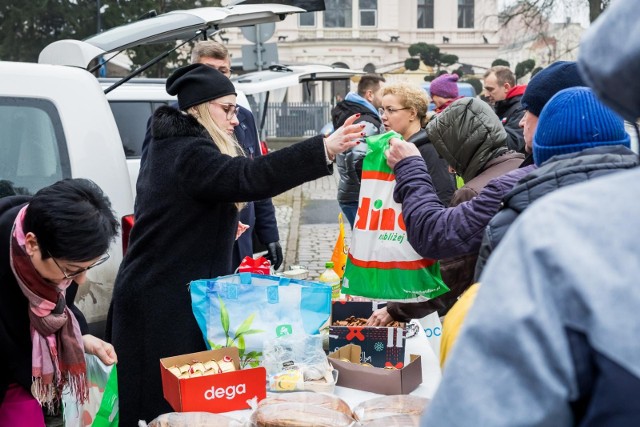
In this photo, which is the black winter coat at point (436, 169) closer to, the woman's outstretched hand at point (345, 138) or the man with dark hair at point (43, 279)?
the woman's outstretched hand at point (345, 138)

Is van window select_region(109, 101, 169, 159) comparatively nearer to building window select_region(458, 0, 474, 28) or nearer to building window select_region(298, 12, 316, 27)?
building window select_region(298, 12, 316, 27)

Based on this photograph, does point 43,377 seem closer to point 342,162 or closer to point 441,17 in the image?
point 342,162

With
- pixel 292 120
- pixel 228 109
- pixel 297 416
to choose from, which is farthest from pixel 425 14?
pixel 297 416

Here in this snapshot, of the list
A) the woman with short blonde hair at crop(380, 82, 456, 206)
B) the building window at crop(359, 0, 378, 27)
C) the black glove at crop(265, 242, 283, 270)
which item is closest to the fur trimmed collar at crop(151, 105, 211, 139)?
the woman with short blonde hair at crop(380, 82, 456, 206)

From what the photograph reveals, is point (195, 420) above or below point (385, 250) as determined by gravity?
below

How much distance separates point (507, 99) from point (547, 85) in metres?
4.50

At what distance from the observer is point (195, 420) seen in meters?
2.57

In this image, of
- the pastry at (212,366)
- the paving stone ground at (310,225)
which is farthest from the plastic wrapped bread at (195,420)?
the paving stone ground at (310,225)

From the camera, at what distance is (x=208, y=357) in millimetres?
2883

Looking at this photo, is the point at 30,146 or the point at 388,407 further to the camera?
the point at 30,146

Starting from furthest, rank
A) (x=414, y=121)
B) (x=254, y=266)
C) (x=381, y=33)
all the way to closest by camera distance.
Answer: (x=381, y=33), (x=414, y=121), (x=254, y=266)

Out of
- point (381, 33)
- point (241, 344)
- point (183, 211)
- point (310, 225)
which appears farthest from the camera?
point (381, 33)

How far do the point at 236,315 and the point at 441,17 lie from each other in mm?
55222

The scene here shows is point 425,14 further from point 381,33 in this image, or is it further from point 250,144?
point 250,144
